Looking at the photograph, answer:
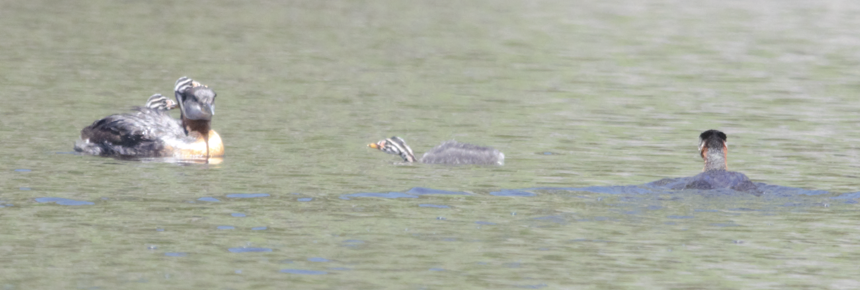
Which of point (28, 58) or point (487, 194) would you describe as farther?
point (28, 58)

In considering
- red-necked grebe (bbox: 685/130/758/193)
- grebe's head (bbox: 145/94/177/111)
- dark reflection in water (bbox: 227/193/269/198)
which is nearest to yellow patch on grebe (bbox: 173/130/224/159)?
grebe's head (bbox: 145/94/177/111)

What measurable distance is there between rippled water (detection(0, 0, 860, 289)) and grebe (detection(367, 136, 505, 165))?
248 mm

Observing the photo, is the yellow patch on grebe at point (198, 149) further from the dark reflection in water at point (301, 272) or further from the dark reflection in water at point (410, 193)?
the dark reflection in water at point (301, 272)

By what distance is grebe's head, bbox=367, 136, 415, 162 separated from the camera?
663 inches

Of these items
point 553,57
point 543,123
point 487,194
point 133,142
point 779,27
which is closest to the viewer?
point 487,194

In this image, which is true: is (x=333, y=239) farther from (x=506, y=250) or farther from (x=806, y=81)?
(x=806, y=81)

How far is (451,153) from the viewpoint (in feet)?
55.6

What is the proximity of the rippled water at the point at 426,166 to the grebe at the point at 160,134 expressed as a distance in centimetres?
38

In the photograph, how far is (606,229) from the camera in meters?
12.7

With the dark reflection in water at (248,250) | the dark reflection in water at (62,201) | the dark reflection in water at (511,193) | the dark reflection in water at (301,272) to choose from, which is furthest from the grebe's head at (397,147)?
the dark reflection in water at (301,272)

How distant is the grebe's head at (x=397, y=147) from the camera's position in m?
16.8

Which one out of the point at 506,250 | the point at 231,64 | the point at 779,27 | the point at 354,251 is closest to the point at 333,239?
the point at 354,251

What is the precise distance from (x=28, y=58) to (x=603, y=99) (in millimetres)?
11670

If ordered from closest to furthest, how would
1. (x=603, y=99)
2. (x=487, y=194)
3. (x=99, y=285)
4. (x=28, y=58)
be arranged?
(x=99, y=285), (x=487, y=194), (x=603, y=99), (x=28, y=58)
